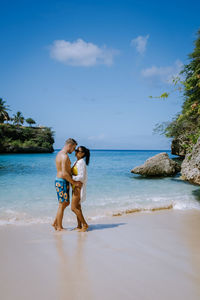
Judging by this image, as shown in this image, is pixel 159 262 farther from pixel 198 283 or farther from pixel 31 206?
pixel 31 206

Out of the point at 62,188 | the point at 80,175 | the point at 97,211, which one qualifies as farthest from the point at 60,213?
the point at 97,211

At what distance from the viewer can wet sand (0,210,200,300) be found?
7.88 feet

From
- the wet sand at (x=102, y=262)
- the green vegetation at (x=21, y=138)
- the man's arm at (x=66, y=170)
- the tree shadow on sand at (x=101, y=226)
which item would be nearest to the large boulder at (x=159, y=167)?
the wet sand at (x=102, y=262)

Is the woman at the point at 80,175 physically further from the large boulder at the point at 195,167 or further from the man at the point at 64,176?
the large boulder at the point at 195,167

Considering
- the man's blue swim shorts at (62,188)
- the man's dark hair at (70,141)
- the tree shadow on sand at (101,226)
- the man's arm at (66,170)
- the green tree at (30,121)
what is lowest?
the tree shadow on sand at (101,226)

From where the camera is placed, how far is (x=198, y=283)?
255 centimetres

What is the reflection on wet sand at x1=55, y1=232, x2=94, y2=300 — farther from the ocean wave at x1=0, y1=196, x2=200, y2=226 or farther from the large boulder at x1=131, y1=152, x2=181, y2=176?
the large boulder at x1=131, y1=152, x2=181, y2=176

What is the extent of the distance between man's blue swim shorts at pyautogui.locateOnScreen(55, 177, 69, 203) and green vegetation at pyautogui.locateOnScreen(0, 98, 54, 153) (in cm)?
5335

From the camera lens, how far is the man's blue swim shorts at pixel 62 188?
14.9 ft

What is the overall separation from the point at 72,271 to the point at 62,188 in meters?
1.97

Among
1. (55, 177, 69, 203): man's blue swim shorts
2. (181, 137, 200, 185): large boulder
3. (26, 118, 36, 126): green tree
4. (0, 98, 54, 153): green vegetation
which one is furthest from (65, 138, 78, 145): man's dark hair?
(26, 118, 36, 126): green tree

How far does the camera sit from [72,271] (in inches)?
112

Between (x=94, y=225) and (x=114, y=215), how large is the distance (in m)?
1.19

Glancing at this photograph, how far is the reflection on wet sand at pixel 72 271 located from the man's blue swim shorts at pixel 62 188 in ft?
2.80
